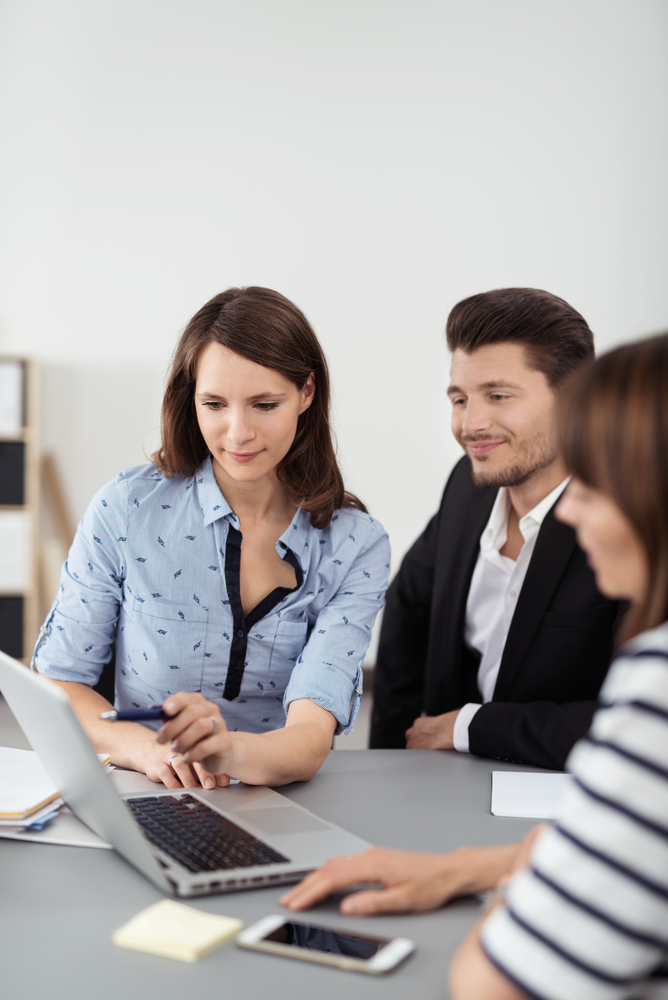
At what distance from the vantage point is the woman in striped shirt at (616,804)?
56cm

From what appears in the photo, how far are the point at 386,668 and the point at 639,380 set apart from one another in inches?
62.0

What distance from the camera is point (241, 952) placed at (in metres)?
0.79

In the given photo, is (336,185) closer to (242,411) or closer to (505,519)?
(505,519)

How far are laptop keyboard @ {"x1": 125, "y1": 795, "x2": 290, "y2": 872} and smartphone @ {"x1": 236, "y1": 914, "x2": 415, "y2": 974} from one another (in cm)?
10

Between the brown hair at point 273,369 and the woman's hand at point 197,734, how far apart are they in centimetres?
53

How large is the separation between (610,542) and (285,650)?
0.96m

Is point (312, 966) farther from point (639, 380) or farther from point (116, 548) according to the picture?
point (116, 548)

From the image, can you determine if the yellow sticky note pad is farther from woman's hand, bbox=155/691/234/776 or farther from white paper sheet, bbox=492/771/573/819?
white paper sheet, bbox=492/771/573/819

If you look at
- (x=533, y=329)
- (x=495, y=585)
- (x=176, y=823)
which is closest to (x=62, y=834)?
(x=176, y=823)

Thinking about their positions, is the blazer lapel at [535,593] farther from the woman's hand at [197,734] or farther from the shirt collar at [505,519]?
the woman's hand at [197,734]

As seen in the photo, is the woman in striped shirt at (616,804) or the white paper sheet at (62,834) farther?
the white paper sheet at (62,834)

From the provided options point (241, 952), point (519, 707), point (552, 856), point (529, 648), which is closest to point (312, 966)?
point (241, 952)

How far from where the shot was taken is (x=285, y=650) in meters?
1.55

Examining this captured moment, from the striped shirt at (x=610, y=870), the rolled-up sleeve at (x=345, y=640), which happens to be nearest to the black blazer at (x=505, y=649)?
the rolled-up sleeve at (x=345, y=640)
